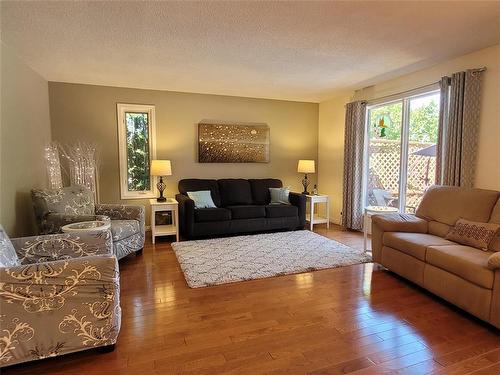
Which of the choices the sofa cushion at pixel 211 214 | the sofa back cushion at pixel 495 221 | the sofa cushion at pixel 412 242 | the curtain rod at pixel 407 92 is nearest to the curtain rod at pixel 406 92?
the curtain rod at pixel 407 92

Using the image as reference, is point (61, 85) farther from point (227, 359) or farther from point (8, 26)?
point (227, 359)

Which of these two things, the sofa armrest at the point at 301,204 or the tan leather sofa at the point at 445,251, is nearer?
the tan leather sofa at the point at 445,251

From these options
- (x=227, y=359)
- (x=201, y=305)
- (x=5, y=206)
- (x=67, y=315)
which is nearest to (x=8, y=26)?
(x=5, y=206)

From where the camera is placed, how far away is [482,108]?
10.4 ft

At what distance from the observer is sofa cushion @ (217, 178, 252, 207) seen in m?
4.98

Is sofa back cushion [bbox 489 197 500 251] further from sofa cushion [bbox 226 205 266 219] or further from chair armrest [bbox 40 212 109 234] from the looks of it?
chair armrest [bbox 40 212 109 234]

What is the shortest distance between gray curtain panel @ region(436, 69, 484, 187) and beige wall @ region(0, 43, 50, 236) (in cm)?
463

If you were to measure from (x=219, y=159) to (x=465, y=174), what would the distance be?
3510 mm

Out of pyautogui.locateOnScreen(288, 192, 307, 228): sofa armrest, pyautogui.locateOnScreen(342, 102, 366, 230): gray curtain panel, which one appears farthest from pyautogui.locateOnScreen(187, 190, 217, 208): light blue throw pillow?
pyautogui.locateOnScreen(342, 102, 366, 230): gray curtain panel

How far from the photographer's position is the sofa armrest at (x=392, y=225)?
314 cm

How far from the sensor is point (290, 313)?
2.33 metres

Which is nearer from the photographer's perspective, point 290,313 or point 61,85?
point 290,313

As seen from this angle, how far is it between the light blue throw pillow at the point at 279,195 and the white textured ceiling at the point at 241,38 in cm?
183

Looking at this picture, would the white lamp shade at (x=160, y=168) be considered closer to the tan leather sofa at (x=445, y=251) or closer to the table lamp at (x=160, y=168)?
the table lamp at (x=160, y=168)
